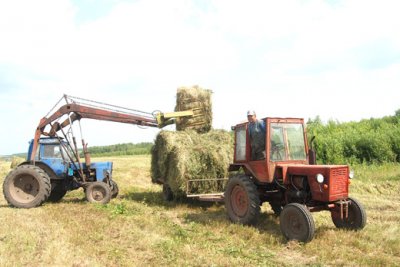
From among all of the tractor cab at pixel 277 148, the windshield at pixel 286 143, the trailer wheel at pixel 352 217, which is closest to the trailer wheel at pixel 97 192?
the tractor cab at pixel 277 148

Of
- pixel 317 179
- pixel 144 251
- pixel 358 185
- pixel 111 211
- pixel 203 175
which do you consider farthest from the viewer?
pixel 358 185

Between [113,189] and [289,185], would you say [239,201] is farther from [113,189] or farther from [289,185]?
[113,189]

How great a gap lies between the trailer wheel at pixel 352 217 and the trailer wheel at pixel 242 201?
4.64ft

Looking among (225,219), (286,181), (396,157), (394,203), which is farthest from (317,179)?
(396,157)

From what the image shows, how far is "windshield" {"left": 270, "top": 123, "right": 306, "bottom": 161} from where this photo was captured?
290 inches

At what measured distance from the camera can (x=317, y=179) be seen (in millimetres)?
6344

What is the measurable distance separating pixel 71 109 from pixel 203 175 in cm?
440

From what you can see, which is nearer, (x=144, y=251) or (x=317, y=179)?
(x=144, y=251)

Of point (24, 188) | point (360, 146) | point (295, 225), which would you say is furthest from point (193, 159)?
point (360, 146)

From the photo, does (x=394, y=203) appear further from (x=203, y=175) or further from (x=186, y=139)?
(x=186, y=139)

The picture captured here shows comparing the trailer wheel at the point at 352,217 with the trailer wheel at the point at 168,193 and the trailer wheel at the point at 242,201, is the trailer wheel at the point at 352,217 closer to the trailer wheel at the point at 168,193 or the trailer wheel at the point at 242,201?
the trailer wheel at the point at 242,201

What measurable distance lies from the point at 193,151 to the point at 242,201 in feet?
8.52

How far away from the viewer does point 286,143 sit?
7465mm

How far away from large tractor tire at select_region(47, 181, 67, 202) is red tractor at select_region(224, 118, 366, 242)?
5.77 m
